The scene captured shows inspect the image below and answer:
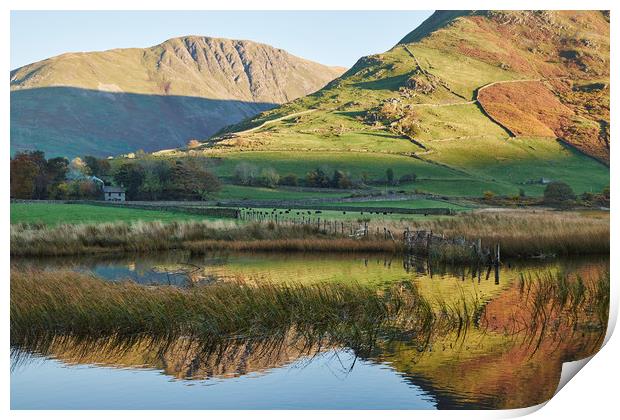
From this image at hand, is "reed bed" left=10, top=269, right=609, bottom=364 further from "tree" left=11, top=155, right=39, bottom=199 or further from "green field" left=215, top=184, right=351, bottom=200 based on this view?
"green field" left=215, top=184, right=351, bottom=200

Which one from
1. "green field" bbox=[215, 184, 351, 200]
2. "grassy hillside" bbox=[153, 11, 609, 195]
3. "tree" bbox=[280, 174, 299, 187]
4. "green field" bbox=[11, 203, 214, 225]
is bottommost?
"green field" bbox=[215, 184, 351, 200]

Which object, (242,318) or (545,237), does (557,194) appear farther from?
(242,318)

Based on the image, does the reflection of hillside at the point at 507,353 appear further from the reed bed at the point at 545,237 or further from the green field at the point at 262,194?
the green field at the point at 262,194

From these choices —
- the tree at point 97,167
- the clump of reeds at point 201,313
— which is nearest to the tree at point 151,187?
the tree at point 97,167

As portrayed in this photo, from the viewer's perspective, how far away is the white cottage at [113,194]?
7738 cm

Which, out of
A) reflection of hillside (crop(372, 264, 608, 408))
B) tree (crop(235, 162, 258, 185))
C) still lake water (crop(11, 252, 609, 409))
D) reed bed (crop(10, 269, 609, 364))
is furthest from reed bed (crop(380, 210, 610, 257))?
tree (crop(235, 162, 258, 185))

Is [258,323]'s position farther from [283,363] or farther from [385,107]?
[385,107]

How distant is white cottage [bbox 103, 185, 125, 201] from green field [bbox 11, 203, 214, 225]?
1469cm

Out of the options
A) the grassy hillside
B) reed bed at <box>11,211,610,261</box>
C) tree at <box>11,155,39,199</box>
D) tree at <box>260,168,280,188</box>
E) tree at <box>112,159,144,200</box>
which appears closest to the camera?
reed bed at <box>11,211,610,261</box>

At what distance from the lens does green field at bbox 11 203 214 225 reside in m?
49.9

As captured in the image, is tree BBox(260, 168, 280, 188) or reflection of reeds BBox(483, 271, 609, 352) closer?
reflection of reeds BBox(483, 271, 609, 352)

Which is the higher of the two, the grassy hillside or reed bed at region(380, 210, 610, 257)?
the grassy hillside

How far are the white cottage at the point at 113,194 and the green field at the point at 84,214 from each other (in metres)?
14.7

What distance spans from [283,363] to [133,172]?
69299 mm
